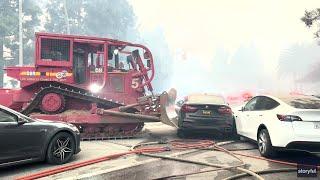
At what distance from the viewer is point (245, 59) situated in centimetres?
13350

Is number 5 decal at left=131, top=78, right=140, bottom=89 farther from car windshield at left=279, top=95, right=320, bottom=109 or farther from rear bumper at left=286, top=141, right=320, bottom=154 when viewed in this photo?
rear bumper at left=286, top=141, right=320, bottom=154

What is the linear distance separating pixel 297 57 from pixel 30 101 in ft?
286

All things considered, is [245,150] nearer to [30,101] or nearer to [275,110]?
[275,110]

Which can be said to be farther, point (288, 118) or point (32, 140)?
point (288, 118)

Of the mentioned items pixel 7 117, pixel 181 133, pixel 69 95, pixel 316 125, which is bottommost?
pixel 181 133

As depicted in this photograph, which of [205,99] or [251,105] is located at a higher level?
[205,99]

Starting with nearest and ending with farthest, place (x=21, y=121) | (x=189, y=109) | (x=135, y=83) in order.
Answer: (x=21, y=121) → (x=189, y=109) → (x=135, y=83)

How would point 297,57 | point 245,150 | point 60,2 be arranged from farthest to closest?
1. point 297,57
2. point 60,2
3. point 245,150

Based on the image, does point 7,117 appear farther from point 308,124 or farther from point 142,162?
point 308,124

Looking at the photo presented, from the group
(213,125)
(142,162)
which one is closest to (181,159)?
(142,162)

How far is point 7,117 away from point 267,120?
5.53m

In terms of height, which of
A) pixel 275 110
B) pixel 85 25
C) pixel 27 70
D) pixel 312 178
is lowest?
pixel 312 178

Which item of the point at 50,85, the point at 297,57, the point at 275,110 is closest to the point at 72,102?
the point at 50,85

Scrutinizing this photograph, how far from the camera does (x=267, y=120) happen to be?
32.3ft
